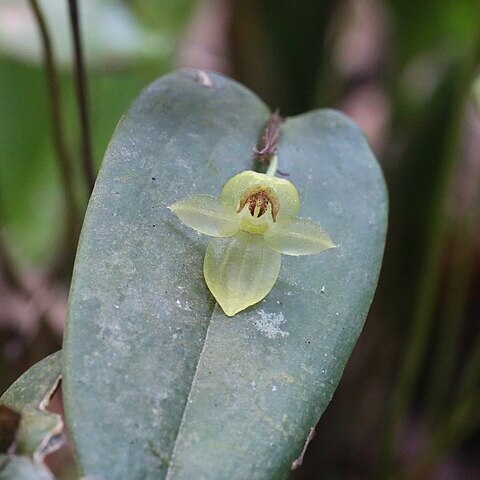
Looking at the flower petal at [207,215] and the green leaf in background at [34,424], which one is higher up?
the flower petal at [207,215]

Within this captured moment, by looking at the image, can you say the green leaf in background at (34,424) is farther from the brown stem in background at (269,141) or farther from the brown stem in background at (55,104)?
the brown stem in background at (55,104)

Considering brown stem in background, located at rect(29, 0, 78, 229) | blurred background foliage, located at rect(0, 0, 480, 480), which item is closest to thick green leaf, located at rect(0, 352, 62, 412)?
brown stem in background, located at rect(29, 0, 78, 229)

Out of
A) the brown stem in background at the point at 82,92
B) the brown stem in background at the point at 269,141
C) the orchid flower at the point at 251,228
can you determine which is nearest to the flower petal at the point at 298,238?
the orchid flower at the point at 251,228

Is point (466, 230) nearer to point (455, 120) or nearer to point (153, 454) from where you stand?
point (455, 120)

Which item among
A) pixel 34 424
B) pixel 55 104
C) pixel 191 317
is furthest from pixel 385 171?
pixel 34 424

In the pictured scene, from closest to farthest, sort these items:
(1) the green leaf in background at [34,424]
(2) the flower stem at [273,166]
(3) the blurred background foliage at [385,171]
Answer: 1. (1) the green leaf in background at [34,424]
2. (2) the flower stem at [273,166]
3. (3) the blurred background foliage at [385,171]

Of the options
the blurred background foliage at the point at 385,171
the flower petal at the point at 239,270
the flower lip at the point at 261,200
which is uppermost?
the flower lip at the point at 261,200

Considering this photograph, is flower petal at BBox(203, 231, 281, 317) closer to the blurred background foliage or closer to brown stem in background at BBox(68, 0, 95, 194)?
→ brown stem in background at BBox(68, 0, 95, 194)
